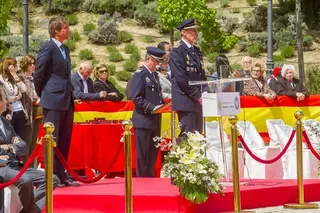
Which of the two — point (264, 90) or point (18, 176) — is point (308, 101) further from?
point (18, 176)

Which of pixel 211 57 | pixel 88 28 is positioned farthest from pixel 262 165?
pixel 88 28

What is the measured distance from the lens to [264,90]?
18.7m

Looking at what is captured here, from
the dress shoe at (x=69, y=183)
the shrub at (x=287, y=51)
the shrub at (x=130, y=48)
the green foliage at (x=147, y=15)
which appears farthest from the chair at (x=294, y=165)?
the green foliage at (x=147, y=15)

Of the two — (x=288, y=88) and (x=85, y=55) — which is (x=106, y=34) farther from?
(x=288, y=88)

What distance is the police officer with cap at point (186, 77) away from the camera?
13.6m

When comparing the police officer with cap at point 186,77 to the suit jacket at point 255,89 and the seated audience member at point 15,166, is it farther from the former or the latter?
the suit jacket at point 255,89

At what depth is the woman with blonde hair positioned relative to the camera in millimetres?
15445

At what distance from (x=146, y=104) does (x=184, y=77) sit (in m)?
1.05

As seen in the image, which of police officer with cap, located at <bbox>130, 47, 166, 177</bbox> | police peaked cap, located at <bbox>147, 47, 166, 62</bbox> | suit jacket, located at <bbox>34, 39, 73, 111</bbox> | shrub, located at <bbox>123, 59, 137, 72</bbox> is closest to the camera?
suit jacket, located at <bbox>34, 39, 73, 111</bbox>

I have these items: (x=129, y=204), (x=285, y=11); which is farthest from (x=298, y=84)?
(x=285, y=11)

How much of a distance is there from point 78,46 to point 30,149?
110 ft

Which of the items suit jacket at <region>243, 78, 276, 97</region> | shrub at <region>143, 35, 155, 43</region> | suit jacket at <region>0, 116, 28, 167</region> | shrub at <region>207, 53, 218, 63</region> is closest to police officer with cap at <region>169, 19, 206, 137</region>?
suit jacket at <region>0, 116, 28, 167</region>

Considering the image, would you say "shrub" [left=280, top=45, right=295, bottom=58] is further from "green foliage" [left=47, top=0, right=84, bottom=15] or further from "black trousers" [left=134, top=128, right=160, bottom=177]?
"black trousers" [left=134, top=128, right=160, bottom=177]

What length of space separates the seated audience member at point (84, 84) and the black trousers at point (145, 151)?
3.00 m
